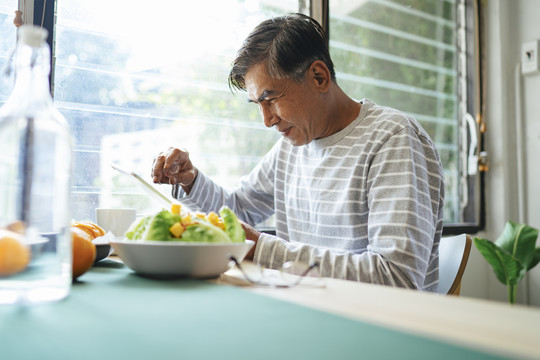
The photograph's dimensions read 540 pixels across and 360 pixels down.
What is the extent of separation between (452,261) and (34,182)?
1.05m

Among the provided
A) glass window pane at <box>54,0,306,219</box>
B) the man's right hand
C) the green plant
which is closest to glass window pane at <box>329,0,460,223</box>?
the green plant

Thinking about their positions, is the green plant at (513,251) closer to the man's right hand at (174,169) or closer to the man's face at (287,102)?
the man's face at (287,102)

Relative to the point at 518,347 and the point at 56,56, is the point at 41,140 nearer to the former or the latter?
Answer: the point at 518,347

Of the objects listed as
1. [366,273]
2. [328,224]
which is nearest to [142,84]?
[328,224]

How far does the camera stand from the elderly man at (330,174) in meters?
1.02

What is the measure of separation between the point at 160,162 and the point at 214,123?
1.80ft

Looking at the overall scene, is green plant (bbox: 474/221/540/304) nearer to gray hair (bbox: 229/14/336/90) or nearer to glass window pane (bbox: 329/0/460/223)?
glass window pane (bbox: 329/0/460/223)

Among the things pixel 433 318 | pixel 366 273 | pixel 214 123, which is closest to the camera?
pixel 433 318

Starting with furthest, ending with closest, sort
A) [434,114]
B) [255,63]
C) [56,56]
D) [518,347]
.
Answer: [434,114]
[56,56]
[255,63]
[518,347]

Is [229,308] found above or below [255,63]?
below

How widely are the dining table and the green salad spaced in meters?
0.10

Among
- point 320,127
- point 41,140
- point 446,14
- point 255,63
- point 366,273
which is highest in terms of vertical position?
point 446,14

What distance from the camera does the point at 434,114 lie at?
275 cm

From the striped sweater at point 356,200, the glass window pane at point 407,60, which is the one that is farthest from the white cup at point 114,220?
the glass window pane at point 407,60
